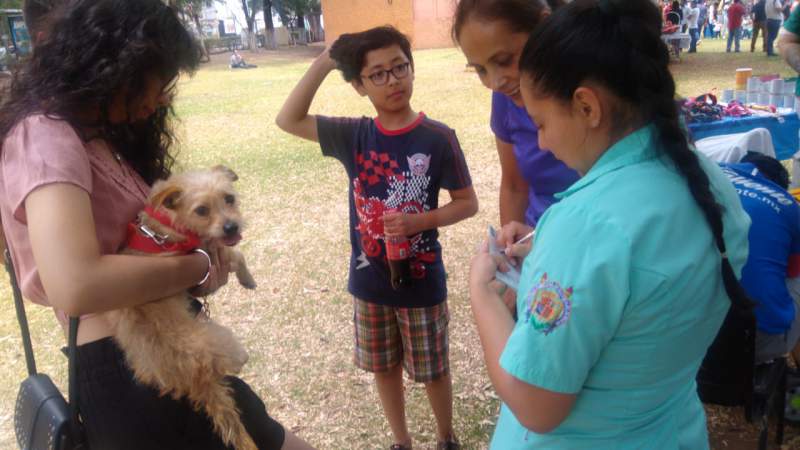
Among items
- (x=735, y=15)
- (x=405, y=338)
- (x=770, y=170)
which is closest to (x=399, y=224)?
(x=405, y=338)

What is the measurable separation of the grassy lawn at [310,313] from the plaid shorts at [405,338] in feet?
2.16

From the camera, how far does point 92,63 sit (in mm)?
1475

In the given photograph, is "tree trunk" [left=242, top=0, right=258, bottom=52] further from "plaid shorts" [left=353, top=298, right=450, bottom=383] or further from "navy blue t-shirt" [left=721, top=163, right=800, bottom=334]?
"navy blue t-shirt" [left=721, top=163, right=800, bottom=334]

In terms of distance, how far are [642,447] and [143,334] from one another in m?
1.26

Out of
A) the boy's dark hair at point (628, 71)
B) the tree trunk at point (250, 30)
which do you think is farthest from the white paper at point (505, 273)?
the tree trunk at point (250, 30)

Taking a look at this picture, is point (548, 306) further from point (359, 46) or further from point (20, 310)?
point (359, 46)

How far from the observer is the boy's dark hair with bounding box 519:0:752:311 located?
105 cm

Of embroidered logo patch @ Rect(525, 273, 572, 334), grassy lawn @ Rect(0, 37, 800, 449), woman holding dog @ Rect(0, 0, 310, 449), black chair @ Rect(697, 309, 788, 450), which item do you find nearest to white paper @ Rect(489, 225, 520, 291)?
embroidered logo patch @ Rect(525, 273, 572, 334)

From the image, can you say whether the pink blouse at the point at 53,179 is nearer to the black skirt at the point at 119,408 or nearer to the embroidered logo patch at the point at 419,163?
the black skirt at the point at 119,408

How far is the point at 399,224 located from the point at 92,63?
1262mm

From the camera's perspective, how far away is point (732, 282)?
3.50ft

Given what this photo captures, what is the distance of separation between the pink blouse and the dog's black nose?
12.8 inches

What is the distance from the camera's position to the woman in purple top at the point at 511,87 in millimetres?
1766

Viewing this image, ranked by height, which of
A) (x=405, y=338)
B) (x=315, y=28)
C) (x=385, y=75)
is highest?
(x=315, y=28)
